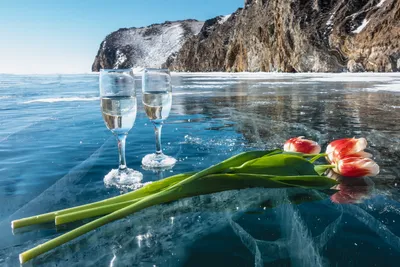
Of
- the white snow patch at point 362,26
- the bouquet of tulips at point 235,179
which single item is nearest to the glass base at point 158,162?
the bouquet of tulips at point 235,179

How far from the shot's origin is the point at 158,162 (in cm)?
166

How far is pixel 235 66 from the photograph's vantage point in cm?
5659

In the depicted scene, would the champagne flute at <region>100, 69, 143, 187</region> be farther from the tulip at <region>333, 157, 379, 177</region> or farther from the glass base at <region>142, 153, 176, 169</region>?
the tulip at <region>333, 157, 379, 177</region>

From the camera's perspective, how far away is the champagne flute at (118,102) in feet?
4.38

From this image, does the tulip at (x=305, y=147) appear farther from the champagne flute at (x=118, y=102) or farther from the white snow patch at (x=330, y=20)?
the white snow patch at (x=330, y=20)

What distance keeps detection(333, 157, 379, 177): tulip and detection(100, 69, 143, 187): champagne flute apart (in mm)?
775

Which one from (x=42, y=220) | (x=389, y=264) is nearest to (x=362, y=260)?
(x=389, y=264)

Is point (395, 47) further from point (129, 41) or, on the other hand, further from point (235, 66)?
point (129, 41)

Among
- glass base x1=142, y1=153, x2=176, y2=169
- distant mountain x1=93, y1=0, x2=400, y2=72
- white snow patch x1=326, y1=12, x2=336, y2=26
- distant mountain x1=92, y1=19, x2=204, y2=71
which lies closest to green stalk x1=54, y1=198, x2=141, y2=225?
glass base x1=142, y1=153, x2=176, y2=169

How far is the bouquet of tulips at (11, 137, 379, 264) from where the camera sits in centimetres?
95

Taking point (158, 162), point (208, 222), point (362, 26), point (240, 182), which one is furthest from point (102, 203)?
point (362, 26)

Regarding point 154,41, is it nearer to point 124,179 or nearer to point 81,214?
point 124,179

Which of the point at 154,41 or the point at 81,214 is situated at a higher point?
the point at 154,41

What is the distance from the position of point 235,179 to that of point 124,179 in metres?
0.50
